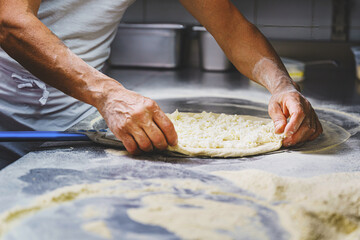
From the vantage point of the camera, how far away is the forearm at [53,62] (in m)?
1.12

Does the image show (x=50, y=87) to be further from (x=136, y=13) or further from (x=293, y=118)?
(x=136, y=13)

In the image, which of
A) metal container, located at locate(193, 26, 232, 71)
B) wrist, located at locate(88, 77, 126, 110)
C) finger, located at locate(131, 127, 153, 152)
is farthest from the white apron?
metal container, located at locate(193, 26, 232, 71)

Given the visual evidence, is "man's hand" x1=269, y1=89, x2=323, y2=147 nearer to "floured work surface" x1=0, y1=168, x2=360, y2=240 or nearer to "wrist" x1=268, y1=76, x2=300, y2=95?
"wrist" x1=268, y1=76, x2=300, y2=95

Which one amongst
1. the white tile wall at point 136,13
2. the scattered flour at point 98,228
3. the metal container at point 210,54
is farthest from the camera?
the white tile wall at point 136,13

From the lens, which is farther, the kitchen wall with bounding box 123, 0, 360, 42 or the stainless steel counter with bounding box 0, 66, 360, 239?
the kitchen wall with bounding box 123, 0, 360, 42

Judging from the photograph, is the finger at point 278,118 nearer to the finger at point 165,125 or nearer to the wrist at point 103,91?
the finger at point 165,125

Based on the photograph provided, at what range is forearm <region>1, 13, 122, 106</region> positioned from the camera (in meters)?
1.12

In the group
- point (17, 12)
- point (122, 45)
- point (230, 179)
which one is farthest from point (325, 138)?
point (122, 45)

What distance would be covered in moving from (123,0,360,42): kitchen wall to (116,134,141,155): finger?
6.26 ft

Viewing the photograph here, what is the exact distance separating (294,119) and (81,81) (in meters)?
0.62

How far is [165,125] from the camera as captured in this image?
3.47 ft

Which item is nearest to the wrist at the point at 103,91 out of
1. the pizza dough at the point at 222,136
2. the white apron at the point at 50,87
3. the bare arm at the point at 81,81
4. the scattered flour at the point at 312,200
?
the bare arm at the point at 81,81

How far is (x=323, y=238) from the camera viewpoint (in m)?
0.75

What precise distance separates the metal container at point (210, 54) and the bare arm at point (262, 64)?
0.80m
